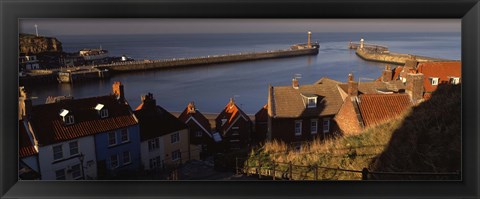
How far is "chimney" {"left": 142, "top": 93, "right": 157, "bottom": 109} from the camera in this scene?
2.50 metres

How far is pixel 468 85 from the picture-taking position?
7.45 ft

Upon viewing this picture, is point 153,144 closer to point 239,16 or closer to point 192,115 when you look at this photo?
point 192,115

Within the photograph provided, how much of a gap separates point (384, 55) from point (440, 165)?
0.73 meters

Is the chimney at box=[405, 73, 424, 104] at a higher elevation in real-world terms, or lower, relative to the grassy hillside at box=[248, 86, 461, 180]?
higher

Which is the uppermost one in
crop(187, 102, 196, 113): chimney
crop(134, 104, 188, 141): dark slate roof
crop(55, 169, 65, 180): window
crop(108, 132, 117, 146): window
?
crop(187, 102, 196, 113): chimney

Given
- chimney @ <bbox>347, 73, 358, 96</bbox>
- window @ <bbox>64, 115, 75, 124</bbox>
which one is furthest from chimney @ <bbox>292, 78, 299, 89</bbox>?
window @ <bbox>64, 115, 75, 124</bbox>

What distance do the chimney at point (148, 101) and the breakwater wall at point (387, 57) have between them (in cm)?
126

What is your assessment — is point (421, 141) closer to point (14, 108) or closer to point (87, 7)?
point (87, 7)

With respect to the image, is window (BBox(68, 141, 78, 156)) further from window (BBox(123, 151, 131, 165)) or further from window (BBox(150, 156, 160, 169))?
window (BBox(150, 156, 160, 169))

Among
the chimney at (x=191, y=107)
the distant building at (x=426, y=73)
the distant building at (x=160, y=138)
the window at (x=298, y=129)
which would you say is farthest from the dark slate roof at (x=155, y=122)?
the distant building at (x=426, y=73)

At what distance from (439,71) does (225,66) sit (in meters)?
1.28

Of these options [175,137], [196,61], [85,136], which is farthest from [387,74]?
[85,136]

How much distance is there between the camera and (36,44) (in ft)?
7.66

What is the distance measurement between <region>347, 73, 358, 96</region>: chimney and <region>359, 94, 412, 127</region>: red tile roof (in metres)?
0.05
